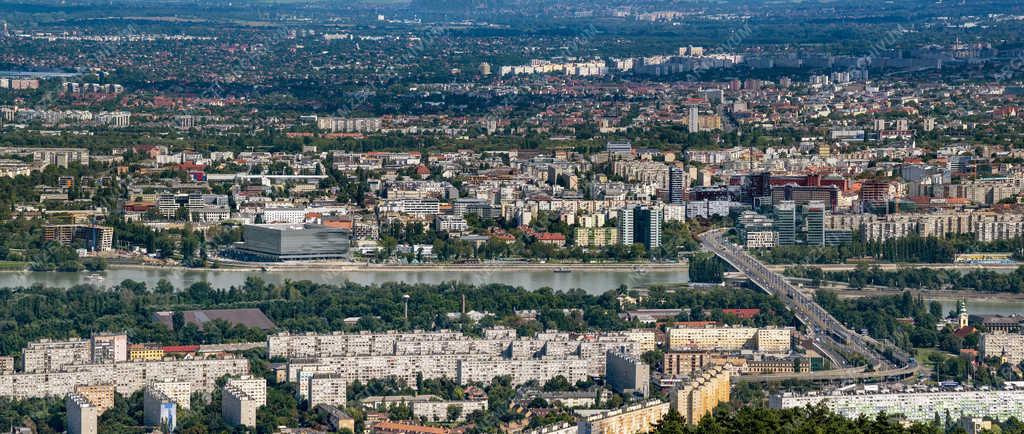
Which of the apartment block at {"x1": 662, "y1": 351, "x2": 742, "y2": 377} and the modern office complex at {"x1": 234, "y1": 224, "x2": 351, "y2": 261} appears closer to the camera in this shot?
the apartment block at {"x1": 662, "y1": 351, "x2": 742, "y2": 377}

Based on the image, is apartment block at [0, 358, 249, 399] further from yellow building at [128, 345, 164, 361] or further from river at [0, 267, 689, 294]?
river at [0, 267, 689, 294]

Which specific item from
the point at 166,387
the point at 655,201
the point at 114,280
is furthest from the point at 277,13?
the point at 166,387

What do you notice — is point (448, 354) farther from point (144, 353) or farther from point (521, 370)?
point (144, 353)

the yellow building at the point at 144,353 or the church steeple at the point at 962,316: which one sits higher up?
the yellow building at the point at 144,353

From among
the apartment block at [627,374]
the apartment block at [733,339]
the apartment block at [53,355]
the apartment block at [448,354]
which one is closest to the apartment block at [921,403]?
the apartment block at [627,374]

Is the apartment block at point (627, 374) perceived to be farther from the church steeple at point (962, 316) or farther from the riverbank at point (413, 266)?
the riverbank at point (413, 266)

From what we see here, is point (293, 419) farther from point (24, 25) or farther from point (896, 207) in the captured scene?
point (24, 25)

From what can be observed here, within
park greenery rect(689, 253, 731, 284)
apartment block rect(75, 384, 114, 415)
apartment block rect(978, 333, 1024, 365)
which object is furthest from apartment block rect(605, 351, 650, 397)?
park greenery rect(689, 253, 731, 284)
